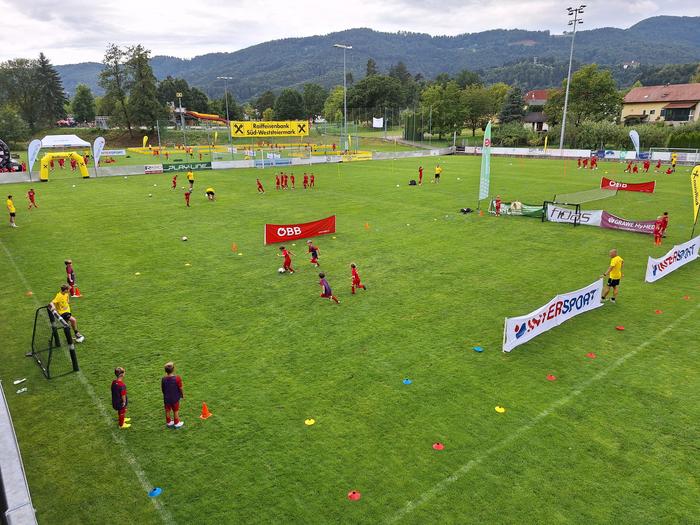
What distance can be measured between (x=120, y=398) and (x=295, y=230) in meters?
14.5

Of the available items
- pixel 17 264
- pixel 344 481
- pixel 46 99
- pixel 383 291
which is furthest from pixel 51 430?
pixel 46 99

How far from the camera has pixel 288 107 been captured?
13638cm

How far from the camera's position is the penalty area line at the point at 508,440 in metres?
7.00

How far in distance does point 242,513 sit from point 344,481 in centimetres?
165

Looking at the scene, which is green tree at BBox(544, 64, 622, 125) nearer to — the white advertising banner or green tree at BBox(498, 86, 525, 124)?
green tree at BBox(498, 86, 525, 124)

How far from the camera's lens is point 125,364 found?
37.0 feet

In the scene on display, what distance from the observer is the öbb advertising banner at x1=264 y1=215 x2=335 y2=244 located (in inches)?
859

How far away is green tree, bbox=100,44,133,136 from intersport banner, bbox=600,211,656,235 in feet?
326

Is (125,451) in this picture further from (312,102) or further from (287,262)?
(312,102)

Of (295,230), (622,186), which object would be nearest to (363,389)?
(295,230)

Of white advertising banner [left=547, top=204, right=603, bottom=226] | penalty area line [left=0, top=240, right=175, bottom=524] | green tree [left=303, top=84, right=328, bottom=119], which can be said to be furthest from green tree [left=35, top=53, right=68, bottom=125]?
penalty area line [left=0, top=240, right=175, bottom=524]

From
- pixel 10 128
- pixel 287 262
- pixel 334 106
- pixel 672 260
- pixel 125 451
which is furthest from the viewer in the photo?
pixel 334 106

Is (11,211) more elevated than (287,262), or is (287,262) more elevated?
(11,211)

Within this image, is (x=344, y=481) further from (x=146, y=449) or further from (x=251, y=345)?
(x=251, y=345)
